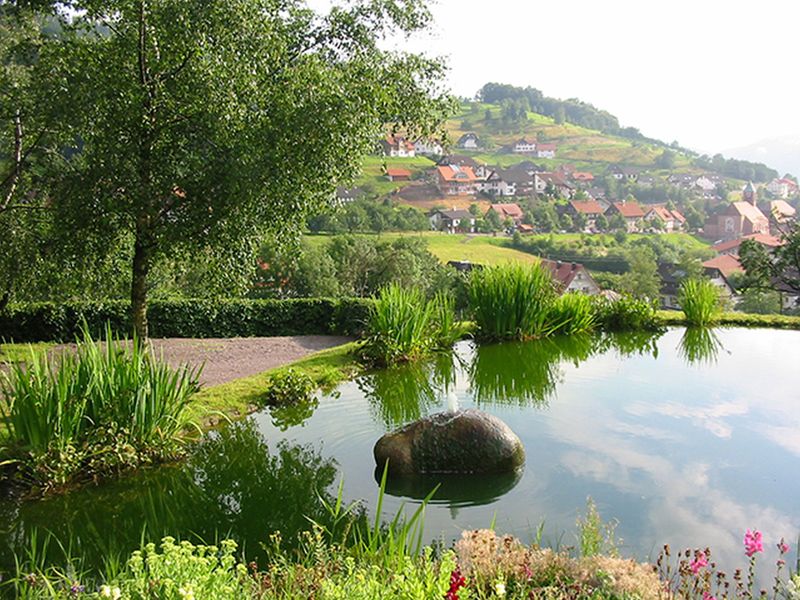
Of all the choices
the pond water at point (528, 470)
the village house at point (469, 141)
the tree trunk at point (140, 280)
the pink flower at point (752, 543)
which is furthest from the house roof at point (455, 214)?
the pink flower at point (752, 543)

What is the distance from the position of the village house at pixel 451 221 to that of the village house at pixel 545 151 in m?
39.8

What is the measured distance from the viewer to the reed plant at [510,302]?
39.5 feet

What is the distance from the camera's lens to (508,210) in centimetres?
7888

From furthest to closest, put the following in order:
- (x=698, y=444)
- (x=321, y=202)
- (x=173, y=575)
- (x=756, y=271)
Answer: (x=756, y=271)
(x=321, y=202)
(x=698, y=444)
(x=173, y=575)

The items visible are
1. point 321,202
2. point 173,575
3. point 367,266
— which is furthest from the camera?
point 367,266

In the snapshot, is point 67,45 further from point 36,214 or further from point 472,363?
point 472,363

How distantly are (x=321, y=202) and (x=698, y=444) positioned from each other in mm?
4711

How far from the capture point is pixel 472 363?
424 inches

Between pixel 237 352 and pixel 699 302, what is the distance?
899 cm

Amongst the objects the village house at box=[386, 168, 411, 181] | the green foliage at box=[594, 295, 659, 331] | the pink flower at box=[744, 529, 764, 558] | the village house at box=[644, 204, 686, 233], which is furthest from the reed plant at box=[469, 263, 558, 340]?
the village house at box=[386, 168, 411, 181]

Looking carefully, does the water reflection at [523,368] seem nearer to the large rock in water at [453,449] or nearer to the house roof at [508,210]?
the large rock in water at [453,449]

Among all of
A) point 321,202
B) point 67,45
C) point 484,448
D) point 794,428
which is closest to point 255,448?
point 484,448

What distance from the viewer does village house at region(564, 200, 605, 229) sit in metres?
78.9

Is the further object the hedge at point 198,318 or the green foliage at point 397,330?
the hedge at point 198,318
